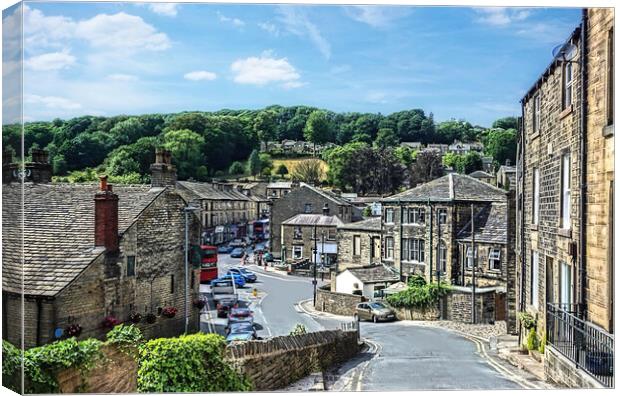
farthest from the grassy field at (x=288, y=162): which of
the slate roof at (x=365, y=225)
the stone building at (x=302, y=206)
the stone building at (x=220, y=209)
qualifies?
the slate roof at (x=365, y=225)

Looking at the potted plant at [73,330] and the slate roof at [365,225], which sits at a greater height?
the slate roof at [365,225]

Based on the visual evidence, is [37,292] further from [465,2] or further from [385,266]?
[385,266]

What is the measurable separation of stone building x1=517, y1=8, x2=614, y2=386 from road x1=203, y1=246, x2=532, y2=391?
1210 mm

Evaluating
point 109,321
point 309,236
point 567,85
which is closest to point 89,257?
point 109,321

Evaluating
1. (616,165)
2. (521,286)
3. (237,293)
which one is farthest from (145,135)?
(521,286)

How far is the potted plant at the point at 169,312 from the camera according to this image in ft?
35.4

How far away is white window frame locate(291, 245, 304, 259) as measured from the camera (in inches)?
558

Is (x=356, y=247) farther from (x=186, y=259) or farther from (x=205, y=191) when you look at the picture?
(x=186, y=259)

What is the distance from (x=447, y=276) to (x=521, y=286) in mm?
7503

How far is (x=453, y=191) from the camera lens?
725 inches

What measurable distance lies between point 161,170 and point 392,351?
18.7 feet

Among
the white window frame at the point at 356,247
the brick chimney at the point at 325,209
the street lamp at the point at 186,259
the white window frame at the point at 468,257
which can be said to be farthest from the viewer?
the white window frame at the point at 468,257

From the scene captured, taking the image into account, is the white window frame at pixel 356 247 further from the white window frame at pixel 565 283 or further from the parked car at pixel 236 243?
the white window frame at pixel 565 283

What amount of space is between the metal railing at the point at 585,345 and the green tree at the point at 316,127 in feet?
16.7
